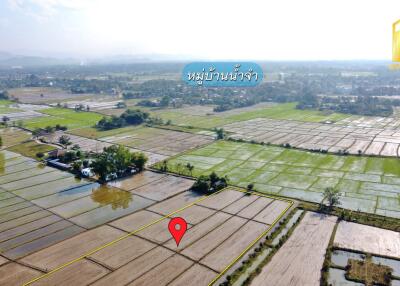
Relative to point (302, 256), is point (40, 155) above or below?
above

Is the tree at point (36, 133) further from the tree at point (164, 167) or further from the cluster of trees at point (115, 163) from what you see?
the tree at point (164, 167)

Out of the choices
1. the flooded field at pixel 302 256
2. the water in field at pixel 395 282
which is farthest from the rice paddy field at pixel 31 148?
the water in field at pixel 395 282

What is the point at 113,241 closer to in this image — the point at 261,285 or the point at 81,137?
the point at 261,285

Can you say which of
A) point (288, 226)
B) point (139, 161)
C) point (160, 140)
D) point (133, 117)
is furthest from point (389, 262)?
point (133, 117)

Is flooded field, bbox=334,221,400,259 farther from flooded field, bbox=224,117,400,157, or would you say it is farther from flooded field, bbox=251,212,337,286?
flooded field, bbox=224,117,400,157

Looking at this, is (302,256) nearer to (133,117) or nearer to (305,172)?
(305,172)

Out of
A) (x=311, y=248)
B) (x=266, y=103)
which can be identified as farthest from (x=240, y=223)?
(x=266, y=103)
